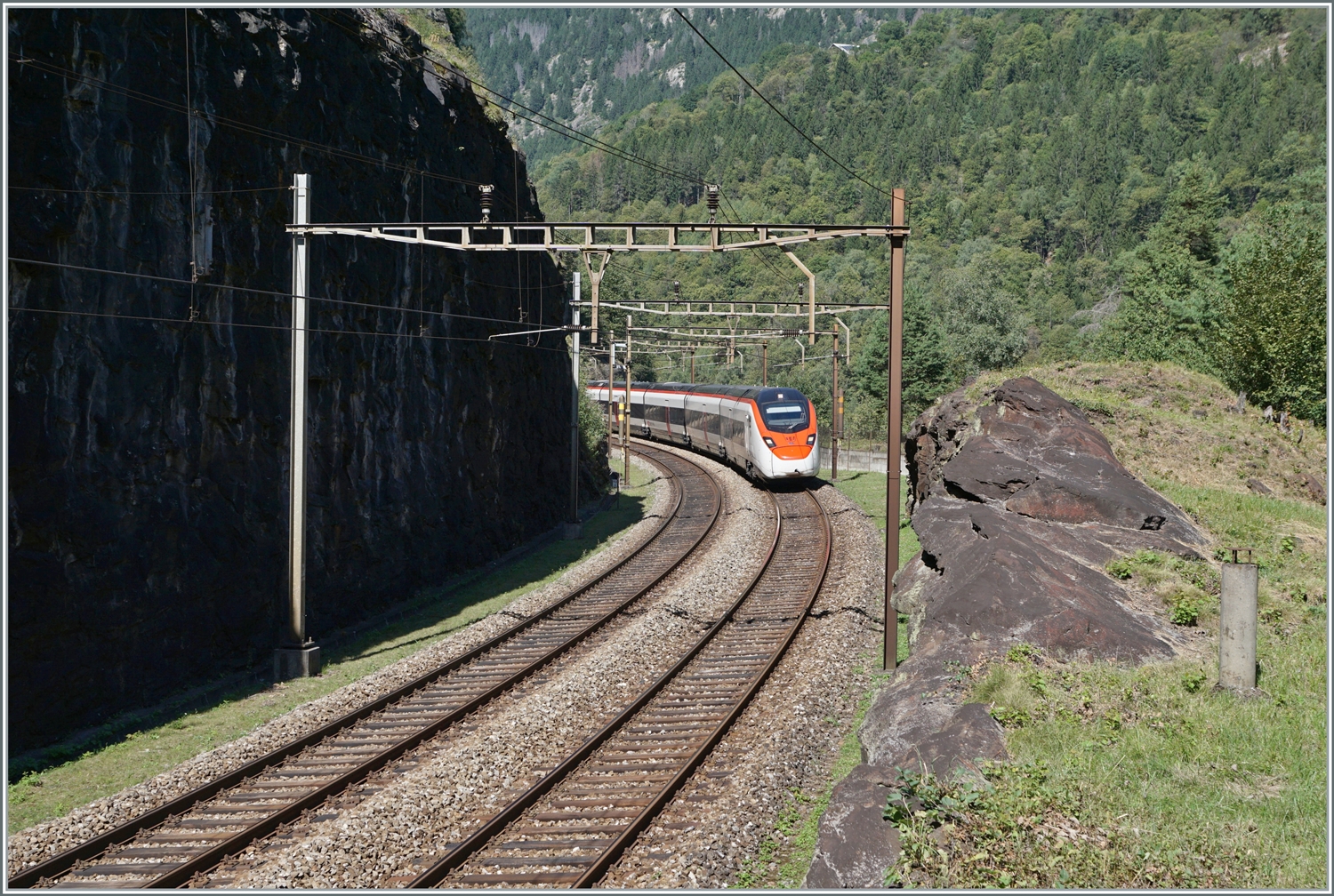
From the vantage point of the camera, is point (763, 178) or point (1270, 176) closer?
point (1270, 176)

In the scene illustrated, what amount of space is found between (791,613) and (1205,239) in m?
69.3

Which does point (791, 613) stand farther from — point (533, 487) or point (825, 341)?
point (825, 341)

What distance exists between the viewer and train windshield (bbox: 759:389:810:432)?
37.8 m

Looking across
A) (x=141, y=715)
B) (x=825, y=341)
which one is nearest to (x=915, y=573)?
(x=141, y=715)

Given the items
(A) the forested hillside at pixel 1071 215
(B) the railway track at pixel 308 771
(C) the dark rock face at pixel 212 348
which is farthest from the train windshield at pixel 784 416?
(B) the railway track at pixel 308 771

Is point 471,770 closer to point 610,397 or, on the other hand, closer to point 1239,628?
point 1239,628

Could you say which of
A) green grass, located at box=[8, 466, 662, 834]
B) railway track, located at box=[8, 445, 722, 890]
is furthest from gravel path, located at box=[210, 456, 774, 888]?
green grass, located at box=[8, 466, 662, 834]

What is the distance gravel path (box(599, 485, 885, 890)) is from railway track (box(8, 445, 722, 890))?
155 inches

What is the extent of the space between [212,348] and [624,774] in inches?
426

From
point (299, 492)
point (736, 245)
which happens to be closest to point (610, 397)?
point (299, 492)

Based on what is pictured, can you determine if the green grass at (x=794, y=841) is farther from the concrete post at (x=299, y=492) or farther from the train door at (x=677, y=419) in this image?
the train door at (x=677, y=419)

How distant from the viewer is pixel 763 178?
187m

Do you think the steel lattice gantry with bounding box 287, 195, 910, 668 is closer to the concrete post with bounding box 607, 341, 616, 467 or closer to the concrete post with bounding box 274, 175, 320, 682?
the concrete post with bounding box 274, 175, 320, 682

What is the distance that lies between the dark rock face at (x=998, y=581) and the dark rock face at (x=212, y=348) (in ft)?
38.0
